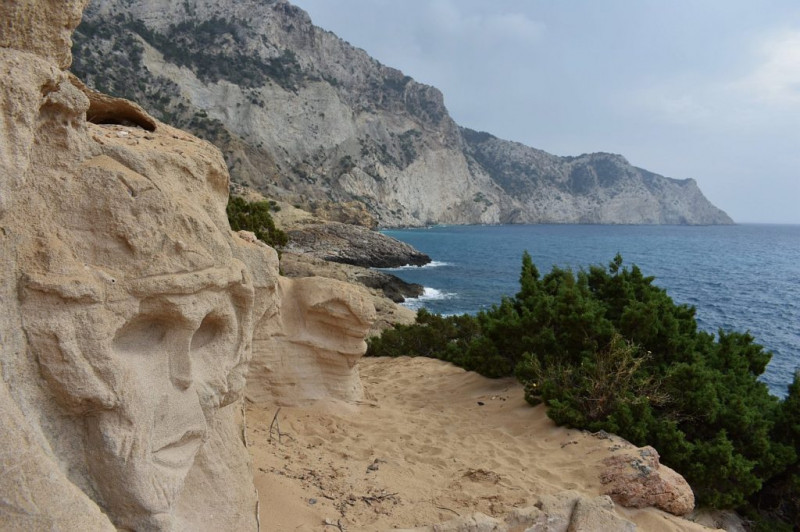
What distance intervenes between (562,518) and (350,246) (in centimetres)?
3670

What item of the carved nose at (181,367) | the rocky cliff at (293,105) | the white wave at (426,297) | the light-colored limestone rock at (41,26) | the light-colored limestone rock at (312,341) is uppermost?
the rocky cliff at (293,105)

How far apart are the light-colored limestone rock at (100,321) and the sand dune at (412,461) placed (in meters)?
1.16

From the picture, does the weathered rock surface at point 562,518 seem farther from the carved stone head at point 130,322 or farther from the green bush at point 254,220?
the green bush at point 254,220

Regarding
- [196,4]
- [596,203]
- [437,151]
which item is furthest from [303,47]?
[596,203]

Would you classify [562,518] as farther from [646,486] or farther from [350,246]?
[350,246]

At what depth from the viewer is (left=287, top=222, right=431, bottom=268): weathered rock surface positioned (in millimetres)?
38969

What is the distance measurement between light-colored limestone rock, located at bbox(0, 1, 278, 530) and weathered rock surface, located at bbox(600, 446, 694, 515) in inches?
151

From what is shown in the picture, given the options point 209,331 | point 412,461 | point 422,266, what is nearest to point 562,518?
point 412,461

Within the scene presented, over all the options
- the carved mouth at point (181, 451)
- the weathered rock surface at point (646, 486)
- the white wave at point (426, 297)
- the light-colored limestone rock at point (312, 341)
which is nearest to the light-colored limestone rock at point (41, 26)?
the carved mouth at point (181, 451)

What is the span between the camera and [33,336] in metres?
2.48

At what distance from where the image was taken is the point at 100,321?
8.82ft

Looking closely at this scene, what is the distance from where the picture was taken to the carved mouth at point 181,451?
9.96ft

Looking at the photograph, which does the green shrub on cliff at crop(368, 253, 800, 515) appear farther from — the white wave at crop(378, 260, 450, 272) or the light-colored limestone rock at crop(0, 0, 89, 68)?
the white wave at crop(378, 260, 450, 272)

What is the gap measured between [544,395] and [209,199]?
538 centimetres
